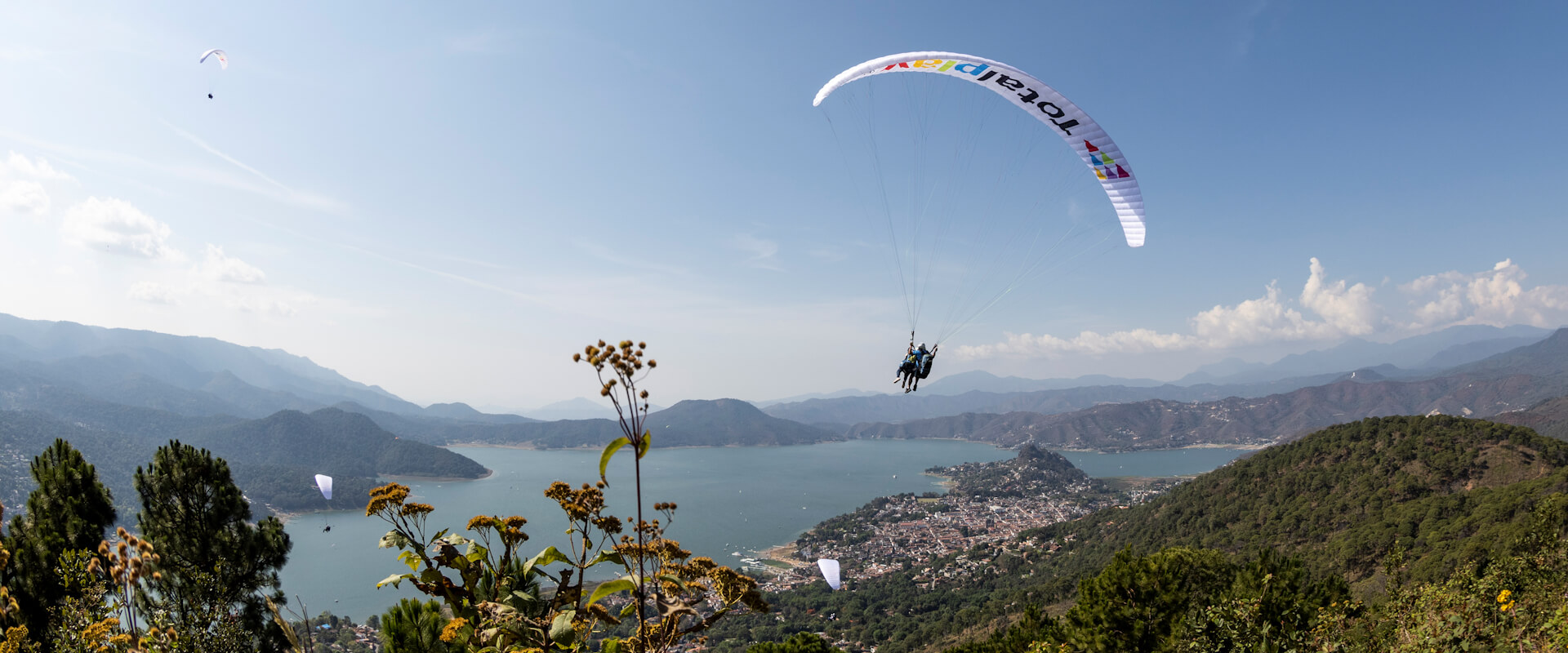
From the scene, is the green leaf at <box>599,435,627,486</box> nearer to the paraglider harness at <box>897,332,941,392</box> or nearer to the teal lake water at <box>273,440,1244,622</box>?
the paraglider harness at <box>897,332,941,392</box>

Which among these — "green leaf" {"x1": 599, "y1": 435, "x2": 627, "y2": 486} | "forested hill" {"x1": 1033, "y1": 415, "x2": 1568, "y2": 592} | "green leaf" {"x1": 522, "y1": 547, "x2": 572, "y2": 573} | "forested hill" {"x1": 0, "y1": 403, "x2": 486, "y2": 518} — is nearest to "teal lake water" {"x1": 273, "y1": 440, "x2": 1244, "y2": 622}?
"forested hill" {"x1": 0, "y1": 403, "x2": 486, "y2": 518}

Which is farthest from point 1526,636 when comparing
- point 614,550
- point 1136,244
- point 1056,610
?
point 1056,610

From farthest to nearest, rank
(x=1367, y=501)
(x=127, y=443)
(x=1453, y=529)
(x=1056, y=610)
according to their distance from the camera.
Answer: (x=127, y=443), (x=1367, y=501), (x=1056, y=610), (x=1453, y=529)

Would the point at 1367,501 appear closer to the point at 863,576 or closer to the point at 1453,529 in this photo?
the point at 1453,529

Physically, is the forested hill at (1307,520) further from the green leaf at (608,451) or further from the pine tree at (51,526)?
the pine tree at (51,526)

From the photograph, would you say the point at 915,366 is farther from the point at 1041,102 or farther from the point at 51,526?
the point at 51,526

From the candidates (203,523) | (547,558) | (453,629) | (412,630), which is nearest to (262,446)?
(203,523)
